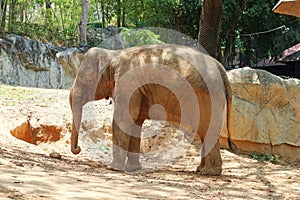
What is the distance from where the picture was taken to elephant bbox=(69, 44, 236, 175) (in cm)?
544

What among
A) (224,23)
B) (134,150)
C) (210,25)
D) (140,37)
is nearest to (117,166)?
(134,150)

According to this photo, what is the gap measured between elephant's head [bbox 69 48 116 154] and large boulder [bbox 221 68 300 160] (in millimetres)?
2337

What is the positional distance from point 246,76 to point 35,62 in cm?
1218

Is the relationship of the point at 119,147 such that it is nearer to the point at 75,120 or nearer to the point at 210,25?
the point at 75,120

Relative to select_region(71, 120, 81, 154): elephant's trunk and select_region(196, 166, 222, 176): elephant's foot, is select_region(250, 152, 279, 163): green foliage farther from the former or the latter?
select_region(71, 120, 81, 154): elephant's trunk

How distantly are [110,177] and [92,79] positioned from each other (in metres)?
2.04

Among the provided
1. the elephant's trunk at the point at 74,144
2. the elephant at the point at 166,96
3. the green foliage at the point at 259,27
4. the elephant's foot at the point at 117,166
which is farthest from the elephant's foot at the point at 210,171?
the green foliage at the point at 259,27

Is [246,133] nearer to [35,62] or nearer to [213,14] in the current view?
[213,14]

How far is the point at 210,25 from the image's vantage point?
27.3 ft

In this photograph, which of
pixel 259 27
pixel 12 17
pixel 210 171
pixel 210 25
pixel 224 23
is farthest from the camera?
pixel 12 17

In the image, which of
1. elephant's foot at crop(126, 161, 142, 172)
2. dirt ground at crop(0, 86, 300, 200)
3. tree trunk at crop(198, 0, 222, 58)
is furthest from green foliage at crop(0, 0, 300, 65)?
elephant's foot at crop(126, 161, 142, 172)

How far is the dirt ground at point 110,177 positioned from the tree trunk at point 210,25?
2051mm

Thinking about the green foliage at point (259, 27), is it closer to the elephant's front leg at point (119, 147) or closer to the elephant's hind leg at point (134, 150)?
the elephant's hind leg at point (134, 150)

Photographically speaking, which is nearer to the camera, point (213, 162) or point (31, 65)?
point (213, 162)
